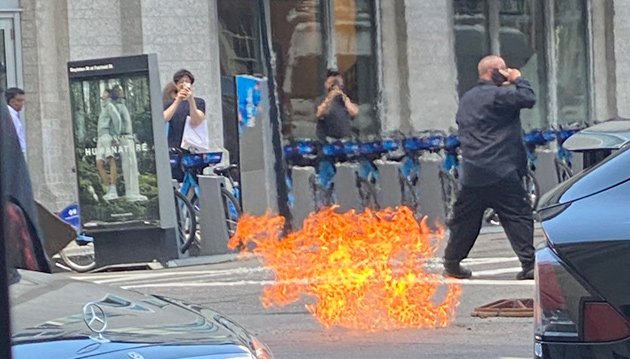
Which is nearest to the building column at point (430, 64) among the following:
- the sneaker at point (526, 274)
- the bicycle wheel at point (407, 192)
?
the bicycle wheel at point (407, 192)

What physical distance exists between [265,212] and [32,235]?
1011 cm

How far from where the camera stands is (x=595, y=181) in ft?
14.7

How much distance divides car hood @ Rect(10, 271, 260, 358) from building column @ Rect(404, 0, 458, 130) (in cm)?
1790

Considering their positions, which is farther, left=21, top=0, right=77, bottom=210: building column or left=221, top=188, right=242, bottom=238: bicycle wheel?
left=21, top=0, right=77, bottom=210: building column

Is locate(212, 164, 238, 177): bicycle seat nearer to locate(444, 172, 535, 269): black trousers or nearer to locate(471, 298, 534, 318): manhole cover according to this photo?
locate(444, 172, 535, 269): black trousers

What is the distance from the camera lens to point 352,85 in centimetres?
2255

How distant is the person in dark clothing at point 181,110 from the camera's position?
49.5ft

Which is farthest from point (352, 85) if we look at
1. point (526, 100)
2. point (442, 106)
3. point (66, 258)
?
point (526, 100)

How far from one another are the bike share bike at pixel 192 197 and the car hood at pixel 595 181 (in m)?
9.89

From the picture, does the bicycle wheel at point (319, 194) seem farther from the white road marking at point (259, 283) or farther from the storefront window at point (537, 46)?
the storefront window at point (537, 46)

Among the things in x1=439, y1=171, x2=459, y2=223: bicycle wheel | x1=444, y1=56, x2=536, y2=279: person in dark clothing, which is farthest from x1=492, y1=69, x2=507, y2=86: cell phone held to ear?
x1=439, y1=171, x2=459, y2=223: bicycle wheel

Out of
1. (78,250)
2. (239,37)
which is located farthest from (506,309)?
(239,37)

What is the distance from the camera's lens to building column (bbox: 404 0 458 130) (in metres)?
22.5

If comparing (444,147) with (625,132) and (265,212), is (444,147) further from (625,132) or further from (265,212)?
(625,132)
